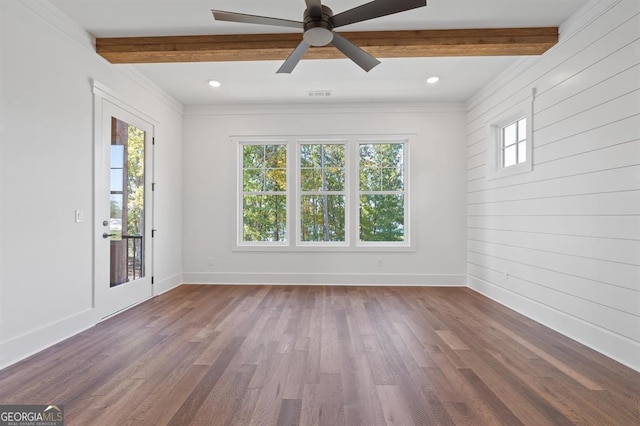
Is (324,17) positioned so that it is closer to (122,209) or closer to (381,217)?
(122,209)

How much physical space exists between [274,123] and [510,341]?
14.2 feet

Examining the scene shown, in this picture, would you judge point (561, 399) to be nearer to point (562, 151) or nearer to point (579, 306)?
point (579, 306)

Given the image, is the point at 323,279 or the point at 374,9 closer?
the point at 374,9

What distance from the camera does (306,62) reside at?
3.75m

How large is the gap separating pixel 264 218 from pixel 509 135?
378 centimetres

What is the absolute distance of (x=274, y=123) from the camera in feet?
17.4

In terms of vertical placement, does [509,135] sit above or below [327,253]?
above

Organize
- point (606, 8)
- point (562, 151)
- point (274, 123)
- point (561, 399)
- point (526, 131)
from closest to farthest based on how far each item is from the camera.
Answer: point (561, 399)
point (606, 8)
point (562, 151)
point (526, 131)
point (274, 123)

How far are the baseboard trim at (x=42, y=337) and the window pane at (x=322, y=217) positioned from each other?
10.0 feet

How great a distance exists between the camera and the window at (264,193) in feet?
17.7

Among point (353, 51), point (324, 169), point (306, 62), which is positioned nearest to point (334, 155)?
point (324, 169)

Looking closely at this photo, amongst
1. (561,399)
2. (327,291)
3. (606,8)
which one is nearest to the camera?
(561,399)

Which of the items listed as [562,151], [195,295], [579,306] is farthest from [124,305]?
[562,151]

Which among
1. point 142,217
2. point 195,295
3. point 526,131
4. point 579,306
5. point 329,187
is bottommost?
point 195,295
